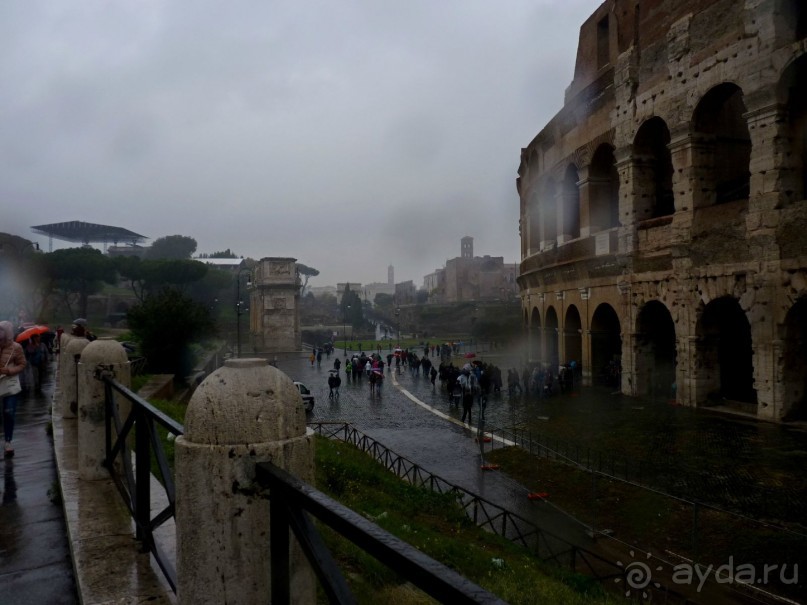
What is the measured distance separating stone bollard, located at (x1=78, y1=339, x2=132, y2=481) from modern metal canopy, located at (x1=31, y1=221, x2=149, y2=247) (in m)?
101

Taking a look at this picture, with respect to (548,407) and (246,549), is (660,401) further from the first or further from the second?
(246,549)

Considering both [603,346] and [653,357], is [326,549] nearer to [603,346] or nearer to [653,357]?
[653,357]

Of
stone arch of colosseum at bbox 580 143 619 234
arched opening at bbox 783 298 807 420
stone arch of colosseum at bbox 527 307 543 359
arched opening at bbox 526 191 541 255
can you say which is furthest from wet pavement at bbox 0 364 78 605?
stone arch of colosseum at bbox 527 307 543 359

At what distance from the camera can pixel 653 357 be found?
17.8m

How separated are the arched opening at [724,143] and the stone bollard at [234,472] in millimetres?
15713

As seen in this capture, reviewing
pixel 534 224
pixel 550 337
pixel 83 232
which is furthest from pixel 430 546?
pixel 83 232

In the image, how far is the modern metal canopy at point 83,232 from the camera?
91938 millimetres

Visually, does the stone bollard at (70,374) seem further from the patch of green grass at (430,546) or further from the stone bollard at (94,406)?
the patch of green grass at (430,546)

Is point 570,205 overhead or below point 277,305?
overhead

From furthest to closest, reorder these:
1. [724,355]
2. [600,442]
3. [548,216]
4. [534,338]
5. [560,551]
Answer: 1. [534,338]
2. [548,216]
3. [724,355]
4. [600,442]
5. [560,551]

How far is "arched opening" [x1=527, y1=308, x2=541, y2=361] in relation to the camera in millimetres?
26250

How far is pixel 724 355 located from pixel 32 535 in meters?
17.5

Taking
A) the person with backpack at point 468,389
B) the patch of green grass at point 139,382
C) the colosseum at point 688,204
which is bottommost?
the person with backpack at point 468,389

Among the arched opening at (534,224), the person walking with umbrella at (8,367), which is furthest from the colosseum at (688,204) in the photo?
the person walking with umbrella at (8,367)
